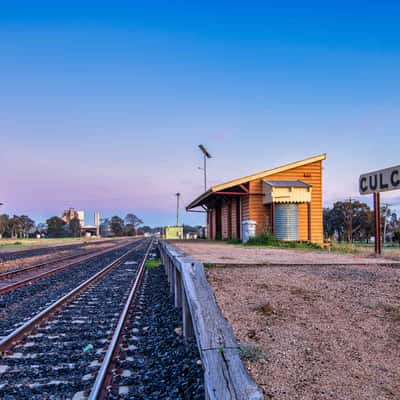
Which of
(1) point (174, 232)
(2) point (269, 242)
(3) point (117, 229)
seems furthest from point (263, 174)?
(3) point (117, 229)

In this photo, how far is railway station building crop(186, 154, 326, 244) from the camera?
661 inches

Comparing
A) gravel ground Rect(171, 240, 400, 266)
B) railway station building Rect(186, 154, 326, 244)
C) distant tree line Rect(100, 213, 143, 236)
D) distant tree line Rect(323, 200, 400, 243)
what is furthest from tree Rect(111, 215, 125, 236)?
gravel ground Rect(171, 240, 400, 266)

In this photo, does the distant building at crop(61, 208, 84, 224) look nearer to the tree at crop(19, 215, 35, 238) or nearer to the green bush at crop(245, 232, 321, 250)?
the tree at crop(19, 215, 35, 238)

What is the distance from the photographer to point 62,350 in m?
4.66

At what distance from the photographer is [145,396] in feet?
11.1

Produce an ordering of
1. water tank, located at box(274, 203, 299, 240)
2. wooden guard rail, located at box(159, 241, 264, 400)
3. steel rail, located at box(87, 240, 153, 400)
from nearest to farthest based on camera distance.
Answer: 1. wooden guard rail, located at box(159, 241, 264, 400)
2. steel rail, located at box(87, 240, 153, 400)
3. water tank, located at box(274, 203, 299, 240)

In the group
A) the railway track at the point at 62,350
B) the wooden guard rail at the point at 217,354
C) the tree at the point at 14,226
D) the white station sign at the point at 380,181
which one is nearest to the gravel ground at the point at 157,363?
the railway track at the point at 62,350

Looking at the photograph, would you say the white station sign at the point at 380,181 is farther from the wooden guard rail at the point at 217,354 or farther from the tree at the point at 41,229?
the tree at the point at 41,229

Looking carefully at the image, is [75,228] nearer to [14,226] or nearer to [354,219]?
[14,226]

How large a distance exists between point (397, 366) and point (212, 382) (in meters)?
1.62

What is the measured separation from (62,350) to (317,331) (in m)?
3.05

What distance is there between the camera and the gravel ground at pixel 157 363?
3.41 metres

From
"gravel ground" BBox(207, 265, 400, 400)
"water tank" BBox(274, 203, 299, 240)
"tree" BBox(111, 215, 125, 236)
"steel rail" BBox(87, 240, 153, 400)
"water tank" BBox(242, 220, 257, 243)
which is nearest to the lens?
"gravel ground" BBox(207, 265, 400, 400)


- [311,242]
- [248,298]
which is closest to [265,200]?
[311,242]
